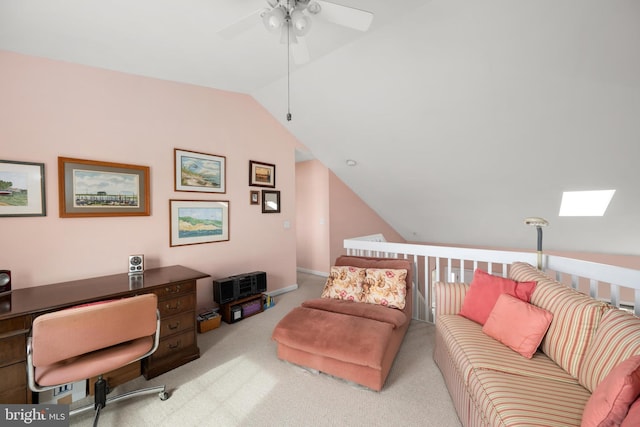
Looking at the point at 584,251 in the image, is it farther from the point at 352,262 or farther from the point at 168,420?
the point at 168,420

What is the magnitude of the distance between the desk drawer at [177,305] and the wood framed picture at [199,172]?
124 centimetres

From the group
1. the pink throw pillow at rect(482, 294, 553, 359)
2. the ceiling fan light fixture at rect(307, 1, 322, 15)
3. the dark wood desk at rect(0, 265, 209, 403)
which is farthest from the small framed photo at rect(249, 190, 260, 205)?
the pink throw pillow at rect(482, 294, 553, 359)

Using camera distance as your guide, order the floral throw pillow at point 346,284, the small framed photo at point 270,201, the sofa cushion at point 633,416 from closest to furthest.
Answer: the sofa cushion at point 633,416, the floral throw pillow at point 346,284, the small framed photo at point 270,201

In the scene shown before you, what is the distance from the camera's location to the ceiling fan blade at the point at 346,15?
141 cm

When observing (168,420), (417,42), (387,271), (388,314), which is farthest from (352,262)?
(417,42)

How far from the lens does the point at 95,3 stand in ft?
5.54

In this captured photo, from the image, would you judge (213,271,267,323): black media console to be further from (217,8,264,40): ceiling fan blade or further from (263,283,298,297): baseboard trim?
(217,8,264,40): ceiling fan blade

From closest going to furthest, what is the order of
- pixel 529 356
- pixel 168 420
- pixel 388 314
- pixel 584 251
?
pixel 529 356 < pixel 168 420 < pixel 388 314 < pixel 584 251

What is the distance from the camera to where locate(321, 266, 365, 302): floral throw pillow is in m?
2.61

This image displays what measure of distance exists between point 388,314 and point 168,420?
1.73m

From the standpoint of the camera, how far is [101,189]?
93.2 inches

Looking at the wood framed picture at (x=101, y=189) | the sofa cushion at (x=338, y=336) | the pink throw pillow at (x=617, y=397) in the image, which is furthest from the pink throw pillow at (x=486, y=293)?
the wood framed picture at (x=101, y=189)

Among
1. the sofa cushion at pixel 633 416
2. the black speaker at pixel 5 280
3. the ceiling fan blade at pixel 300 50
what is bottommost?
the sofa cushion at pixel 633 416

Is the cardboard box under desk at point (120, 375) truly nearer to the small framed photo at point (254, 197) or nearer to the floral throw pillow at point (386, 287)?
the floral throw pillow at point (386, 287)
